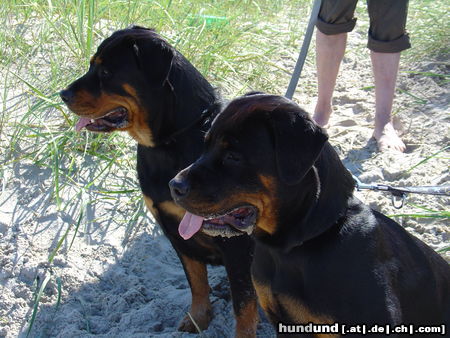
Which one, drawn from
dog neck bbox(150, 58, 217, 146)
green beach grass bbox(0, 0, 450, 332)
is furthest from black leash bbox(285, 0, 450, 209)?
dog neck bbox(150, 58, 217, 146)

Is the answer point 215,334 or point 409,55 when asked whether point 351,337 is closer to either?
point 215,334

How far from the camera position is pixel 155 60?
3.49 meters

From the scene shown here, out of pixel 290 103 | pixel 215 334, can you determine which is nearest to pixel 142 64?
pixel 290 103

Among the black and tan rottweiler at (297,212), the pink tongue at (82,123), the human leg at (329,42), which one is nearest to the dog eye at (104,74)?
the pink tongue at (82,123)

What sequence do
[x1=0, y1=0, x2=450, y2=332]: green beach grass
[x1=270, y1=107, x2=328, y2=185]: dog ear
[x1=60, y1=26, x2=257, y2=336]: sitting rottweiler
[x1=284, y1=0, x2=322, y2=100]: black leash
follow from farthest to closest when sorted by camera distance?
[x1=0, y1=0, x2=450, y2=332]: green beach grass < [x1=284, y1=0, x2=322, y2=100]: black leash < [x1=60, y1=26, x2=257, y2=336]: sitting rottweiler < [x1=270, y1=107, x2=328, y2=185]: dog ear

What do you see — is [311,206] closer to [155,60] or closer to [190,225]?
[190,225]

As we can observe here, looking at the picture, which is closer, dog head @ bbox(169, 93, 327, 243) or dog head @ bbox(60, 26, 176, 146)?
dog head @ bbox(169, 93, 327, 243)

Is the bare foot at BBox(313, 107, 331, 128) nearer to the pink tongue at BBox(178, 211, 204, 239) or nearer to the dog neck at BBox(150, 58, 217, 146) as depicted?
the dog neck at BBox(150, 58, 217, 146)

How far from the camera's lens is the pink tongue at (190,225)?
2926 millimetres

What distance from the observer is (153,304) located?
3.99 meters

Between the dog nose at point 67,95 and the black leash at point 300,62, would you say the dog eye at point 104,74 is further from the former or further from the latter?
the black leash at point 300,62

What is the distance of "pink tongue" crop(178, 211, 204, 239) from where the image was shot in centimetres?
293

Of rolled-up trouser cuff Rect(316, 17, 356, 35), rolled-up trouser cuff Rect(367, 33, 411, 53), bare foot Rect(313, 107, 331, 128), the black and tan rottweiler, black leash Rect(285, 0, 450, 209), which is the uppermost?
rolled-up trouser cuff Rect(316, 17, 356, 35)

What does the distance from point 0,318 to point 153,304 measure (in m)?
0.92
